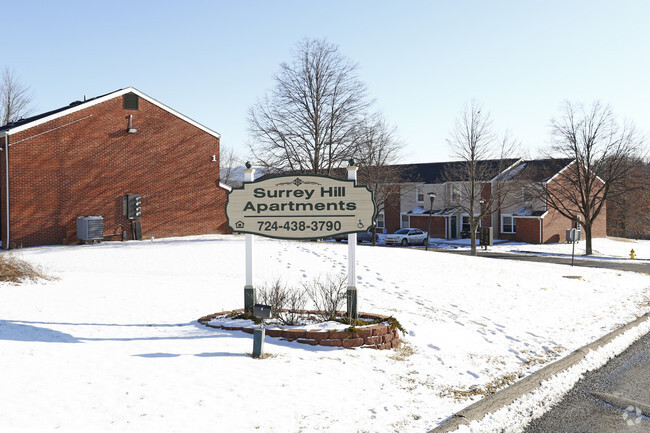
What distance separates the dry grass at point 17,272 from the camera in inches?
483

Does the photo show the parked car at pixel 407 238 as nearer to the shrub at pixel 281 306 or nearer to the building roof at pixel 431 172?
the building roof at pixel 431 172

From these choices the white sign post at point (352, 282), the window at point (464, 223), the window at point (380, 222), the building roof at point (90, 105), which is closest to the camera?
the white sign post at point (352, 282)

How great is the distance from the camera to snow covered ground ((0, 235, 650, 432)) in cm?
559

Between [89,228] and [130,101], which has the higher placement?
[130,101]

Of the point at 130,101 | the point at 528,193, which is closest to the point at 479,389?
the point at 130,101

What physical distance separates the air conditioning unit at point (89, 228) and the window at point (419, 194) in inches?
1486

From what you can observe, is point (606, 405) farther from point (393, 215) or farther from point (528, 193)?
point (393, 215)

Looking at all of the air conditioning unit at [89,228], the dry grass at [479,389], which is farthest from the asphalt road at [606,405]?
the air conditioning unit at [89,228]

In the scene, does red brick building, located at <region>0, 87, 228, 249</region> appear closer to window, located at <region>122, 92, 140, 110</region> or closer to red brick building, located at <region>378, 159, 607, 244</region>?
window, located at <region>122, 92, 140, 110</region>

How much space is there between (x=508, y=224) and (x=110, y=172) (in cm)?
3815

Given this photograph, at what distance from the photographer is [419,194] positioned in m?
56.5

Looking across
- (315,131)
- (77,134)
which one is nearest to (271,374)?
(77,134)

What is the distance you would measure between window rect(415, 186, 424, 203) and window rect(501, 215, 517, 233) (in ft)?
29.5

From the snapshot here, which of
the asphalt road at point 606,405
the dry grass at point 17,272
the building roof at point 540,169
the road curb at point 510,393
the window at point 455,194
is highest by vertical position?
the building roof at point 540,169
